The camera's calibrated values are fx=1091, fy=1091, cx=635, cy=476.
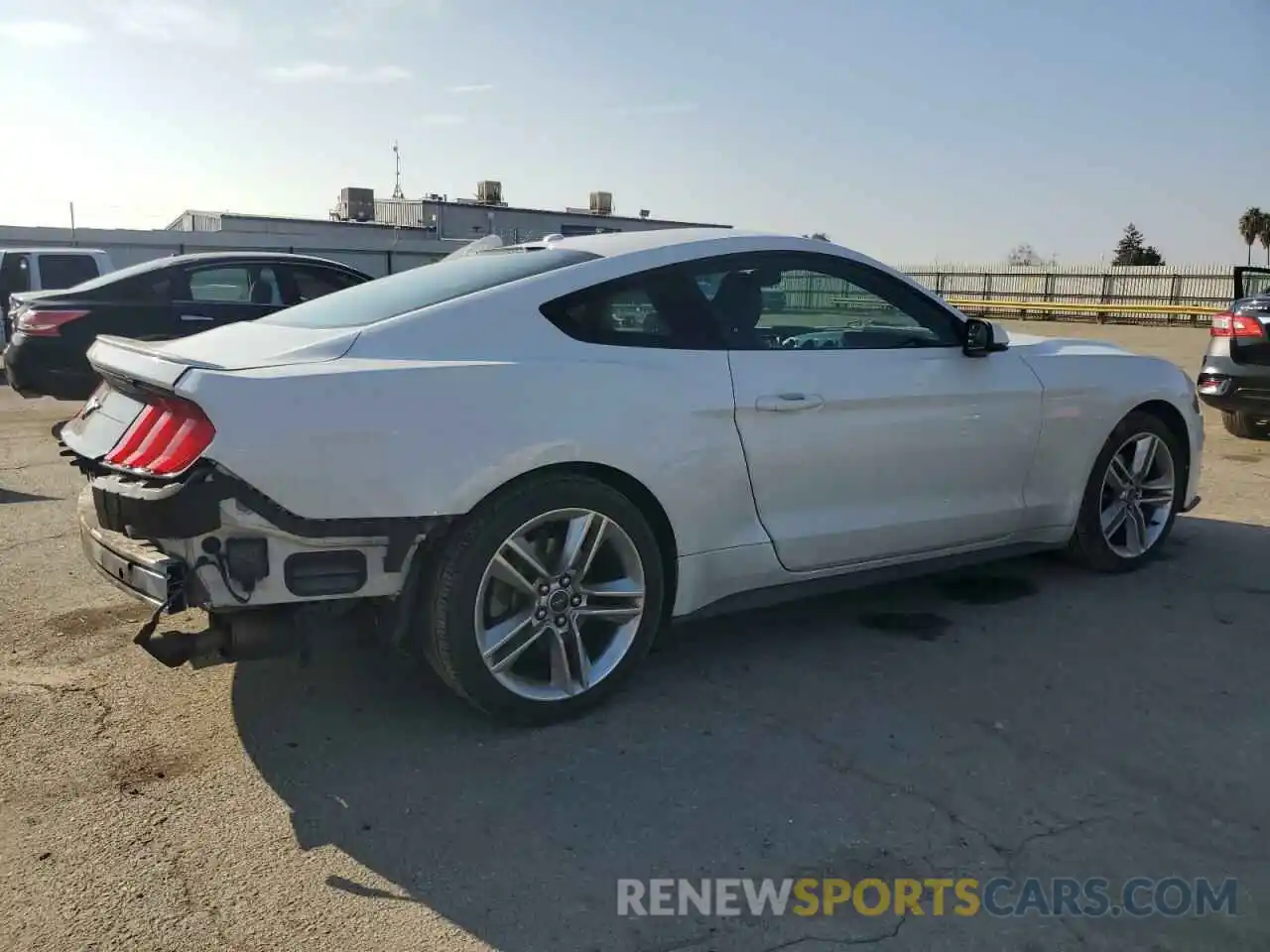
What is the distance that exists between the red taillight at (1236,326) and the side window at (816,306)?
16.9 ft

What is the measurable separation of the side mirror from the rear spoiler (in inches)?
115

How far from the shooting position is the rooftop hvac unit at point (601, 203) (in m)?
43.7

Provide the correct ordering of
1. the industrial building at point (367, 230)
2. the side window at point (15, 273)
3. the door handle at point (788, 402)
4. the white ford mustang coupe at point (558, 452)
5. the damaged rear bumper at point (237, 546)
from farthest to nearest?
the industrial building at point (367, 230)
the side window at point (15, 273)
the door handle at point (788, 402)
the white ford mustang coupe at point (558, 452)
the damaged rear bumper at point (237, 546)

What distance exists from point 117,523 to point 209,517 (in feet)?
1.20

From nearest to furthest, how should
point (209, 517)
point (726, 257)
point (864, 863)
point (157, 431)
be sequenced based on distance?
1. point (864, 863)
2. point (209, 517)
3. point (157, 431)
4. point (726, 257)

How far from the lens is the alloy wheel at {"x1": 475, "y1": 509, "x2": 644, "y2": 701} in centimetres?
340

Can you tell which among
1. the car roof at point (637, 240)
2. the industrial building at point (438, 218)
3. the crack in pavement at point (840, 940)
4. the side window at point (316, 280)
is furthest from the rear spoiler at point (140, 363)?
the industrial building at point (438, 218)

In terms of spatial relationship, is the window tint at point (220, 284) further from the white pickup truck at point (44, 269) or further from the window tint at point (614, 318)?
the window tint at point (614, 318)

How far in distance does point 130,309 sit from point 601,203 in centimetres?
3525

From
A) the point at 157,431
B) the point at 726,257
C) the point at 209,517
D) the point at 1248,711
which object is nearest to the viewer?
the point at 209,517

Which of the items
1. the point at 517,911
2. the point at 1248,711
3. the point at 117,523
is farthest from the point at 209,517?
the point at 1248,711

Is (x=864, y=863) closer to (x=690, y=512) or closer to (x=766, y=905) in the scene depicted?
(x=766, y=905)

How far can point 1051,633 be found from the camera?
4441 mm

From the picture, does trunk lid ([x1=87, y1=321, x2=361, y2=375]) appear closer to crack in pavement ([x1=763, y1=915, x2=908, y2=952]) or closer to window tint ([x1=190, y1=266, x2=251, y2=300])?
crack in pavement ([x1=763, y1=915, x2=908, y2=952])
